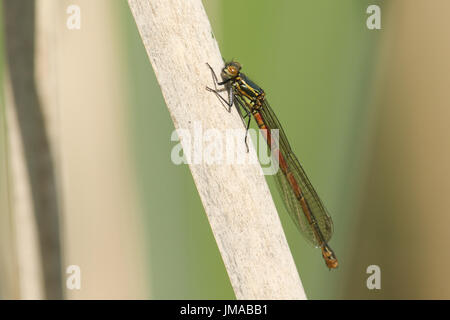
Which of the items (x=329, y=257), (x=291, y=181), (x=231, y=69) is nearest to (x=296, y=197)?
(x=291, y=181)

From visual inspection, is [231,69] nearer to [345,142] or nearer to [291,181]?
[345,142]

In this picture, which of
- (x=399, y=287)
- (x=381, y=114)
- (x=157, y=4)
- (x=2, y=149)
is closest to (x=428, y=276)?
(x=399, y=287)

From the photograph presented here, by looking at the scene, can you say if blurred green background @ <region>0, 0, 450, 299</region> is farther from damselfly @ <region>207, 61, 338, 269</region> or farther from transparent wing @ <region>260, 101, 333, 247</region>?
transparent wing @ <region>260, 101, 333, 247</region>

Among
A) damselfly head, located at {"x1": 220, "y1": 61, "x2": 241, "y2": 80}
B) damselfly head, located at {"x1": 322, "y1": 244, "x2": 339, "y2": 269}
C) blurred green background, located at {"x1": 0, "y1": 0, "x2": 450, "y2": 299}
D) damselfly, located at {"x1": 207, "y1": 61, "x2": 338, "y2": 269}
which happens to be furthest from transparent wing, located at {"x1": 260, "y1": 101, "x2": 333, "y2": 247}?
damselfly head, located at {"x1": 220, "y1": 61, "x2": 241, "y2": 80}

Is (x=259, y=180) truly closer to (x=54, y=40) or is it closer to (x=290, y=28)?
(x=290, y=28)

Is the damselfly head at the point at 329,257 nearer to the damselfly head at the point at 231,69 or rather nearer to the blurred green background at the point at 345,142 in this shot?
the blurred green background at the point at 345,142

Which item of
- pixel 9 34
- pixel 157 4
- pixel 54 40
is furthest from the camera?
pixel 54 40
